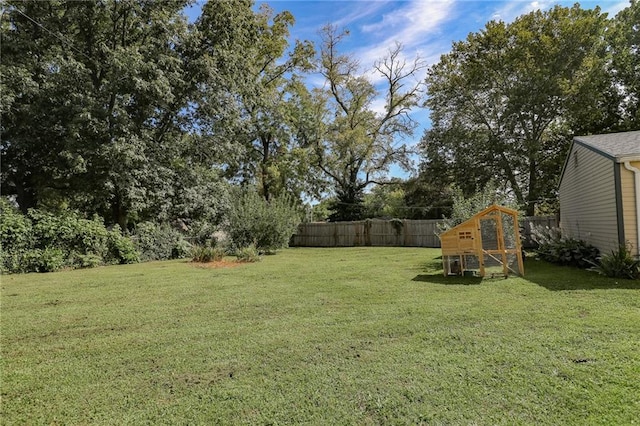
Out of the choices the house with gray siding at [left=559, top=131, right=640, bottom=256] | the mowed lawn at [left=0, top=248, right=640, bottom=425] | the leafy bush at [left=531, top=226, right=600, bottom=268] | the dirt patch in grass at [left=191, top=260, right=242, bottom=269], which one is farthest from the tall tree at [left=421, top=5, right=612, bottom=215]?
the mowed lawn at [left=0, top=248, right=640, bottom=425]

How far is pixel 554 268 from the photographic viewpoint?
778 cm

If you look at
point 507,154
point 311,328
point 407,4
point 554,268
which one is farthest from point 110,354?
point 507,154

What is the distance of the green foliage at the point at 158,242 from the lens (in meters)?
12.4

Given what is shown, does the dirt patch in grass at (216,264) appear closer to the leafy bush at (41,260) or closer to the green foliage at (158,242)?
the green foliage at (158,242)

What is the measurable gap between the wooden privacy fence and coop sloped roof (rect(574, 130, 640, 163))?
19.9 feet

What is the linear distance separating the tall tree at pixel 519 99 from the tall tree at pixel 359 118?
101 inches

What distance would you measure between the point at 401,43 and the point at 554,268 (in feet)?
62.4

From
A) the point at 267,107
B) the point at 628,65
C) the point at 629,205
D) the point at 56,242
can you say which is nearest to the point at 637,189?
the point at 629,205

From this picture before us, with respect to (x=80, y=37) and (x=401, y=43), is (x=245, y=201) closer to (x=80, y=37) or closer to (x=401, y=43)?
(x=80, y=37)

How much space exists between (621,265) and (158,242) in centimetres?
1333

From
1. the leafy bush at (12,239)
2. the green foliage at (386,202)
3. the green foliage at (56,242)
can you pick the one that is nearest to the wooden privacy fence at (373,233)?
the green foliage at (386,202)

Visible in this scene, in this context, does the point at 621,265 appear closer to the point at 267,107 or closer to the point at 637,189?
the point at 637,189

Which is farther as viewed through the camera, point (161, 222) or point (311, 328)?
point (161, 222)

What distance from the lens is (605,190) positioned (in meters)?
7.40
